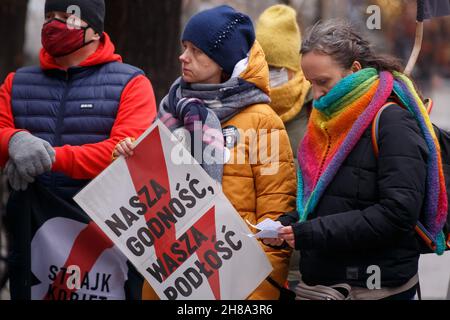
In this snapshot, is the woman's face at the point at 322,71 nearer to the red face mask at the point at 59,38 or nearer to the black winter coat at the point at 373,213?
the black winter coat at the point at 373,213

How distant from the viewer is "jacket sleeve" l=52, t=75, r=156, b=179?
185 inches

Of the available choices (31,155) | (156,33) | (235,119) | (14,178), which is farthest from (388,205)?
(156,33)

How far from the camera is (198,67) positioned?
4500 millimetres

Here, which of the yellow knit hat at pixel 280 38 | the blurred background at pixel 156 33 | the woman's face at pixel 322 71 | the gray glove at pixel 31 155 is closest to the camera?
the woman's face at pixel 322 71

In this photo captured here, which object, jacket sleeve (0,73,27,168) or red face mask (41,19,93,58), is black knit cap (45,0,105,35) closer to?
red face mask (41,19,93,58)

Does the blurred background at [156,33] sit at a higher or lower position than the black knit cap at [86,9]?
lower

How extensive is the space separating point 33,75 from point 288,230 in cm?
177

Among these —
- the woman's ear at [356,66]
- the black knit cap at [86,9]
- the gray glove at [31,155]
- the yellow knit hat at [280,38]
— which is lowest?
the gray glove at [31,155]

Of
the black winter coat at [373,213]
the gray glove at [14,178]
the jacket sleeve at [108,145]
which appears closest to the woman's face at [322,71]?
the black winter coat at [373,213]

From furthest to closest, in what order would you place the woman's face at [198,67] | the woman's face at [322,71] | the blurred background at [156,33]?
the blurred background at [156,33] → the woman's face at [198,67] → the woman's face at [322,71]

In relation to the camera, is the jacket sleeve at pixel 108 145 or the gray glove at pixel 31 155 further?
the jacket sleeve at pixel 108 145

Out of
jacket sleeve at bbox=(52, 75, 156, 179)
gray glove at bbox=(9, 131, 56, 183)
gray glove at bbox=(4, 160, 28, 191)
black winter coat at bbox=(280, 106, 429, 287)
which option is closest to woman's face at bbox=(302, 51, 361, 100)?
black winter coat at bbox=(280, 106, 429, 287)

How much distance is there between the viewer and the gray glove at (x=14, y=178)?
471cm

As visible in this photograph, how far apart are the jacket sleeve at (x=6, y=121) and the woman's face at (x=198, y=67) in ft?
2.99
